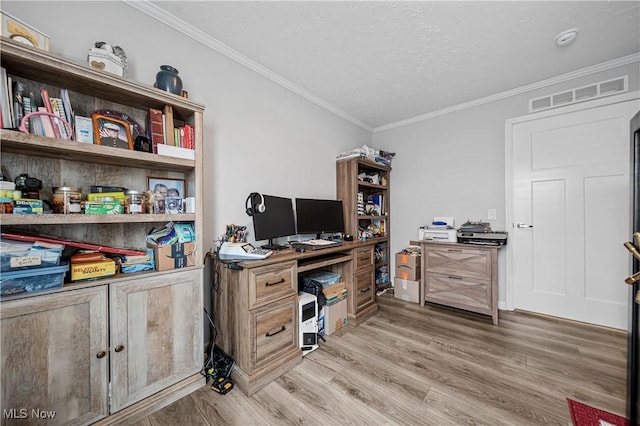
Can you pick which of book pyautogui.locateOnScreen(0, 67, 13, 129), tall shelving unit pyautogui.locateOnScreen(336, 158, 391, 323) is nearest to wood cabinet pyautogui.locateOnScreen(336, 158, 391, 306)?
tall shelving unit pyautogui.locateOnScreen(336, 158, 391, 323)

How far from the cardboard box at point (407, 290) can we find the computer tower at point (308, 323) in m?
1.54

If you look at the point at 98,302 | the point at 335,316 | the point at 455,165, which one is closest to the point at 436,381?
the point at 335,316

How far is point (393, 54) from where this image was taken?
2012 mm

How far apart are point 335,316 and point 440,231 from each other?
1.65 meters

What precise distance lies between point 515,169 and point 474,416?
8.40 feet

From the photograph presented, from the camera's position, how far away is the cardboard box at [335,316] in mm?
2102

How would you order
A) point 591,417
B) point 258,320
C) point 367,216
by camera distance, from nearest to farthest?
1. point 591,417
2. point 258,320
3. point 367,216

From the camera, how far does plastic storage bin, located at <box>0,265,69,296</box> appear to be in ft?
3.08

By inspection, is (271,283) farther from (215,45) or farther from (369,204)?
Result: (369,204)

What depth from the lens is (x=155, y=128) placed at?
1398 mm

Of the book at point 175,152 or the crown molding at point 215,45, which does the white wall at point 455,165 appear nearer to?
the crown molding at point 215,45

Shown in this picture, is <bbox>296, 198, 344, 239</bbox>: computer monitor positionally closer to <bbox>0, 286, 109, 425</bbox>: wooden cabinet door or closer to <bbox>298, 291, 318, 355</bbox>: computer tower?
<bbox>298, 291, 318, 355</bbox>: computer tower

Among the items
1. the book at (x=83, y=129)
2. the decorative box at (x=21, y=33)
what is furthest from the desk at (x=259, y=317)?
the decorative box at (x=21, y=33)

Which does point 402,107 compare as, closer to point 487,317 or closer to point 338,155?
point 338,155
